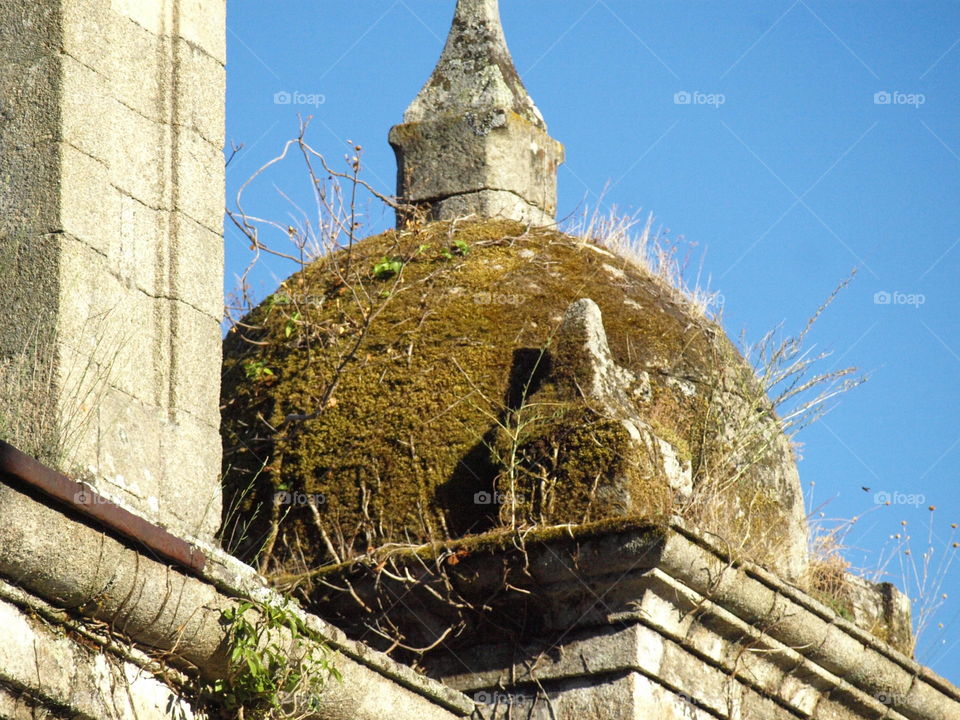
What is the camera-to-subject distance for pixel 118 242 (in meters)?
4.44

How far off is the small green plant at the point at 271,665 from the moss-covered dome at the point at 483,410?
1402 millimetres

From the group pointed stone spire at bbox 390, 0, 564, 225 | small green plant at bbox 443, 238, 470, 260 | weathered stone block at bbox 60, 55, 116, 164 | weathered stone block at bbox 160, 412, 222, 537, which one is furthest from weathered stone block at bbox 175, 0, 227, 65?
pointed stone spire at bbox 390, 0, 564, 225

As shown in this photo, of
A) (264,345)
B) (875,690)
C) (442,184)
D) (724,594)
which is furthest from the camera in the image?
(442,184)

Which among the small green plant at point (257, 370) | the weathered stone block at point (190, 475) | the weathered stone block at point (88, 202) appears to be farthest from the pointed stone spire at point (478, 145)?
the weathered stone block at point (88, 202)

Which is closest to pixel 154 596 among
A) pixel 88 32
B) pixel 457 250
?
pixel 88 32

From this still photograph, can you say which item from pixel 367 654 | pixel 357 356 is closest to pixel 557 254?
pixel 357 356

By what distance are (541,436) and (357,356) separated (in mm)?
1066

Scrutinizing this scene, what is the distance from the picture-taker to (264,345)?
6.72 metres

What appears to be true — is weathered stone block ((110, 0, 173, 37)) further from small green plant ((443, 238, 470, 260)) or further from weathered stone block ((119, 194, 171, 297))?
small green plant ((443, 238, 470, 260))

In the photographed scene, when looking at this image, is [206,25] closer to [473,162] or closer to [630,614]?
[630,614]

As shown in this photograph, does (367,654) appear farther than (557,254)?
No

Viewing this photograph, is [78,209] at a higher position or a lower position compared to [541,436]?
lower

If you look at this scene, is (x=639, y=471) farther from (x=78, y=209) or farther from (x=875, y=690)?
(x=78, y=209)

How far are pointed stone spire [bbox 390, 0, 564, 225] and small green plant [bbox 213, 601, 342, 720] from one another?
3652mm
